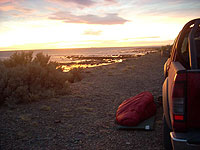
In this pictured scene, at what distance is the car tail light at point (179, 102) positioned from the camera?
233 centimetres

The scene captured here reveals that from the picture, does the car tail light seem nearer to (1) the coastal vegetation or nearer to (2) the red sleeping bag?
(2) the red sleeping bag

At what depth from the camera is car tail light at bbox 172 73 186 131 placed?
2332 millimetres

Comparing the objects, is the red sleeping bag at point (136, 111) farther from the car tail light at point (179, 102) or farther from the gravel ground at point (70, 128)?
the car tail light at point (179, 102)

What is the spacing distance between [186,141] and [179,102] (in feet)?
1.48

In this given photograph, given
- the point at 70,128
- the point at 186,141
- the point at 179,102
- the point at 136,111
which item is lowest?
the point at 70,128

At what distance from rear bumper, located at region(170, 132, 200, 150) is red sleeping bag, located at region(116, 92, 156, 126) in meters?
2.40

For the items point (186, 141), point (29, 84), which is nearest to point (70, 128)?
point (186, 141)

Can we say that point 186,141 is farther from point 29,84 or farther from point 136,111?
point 29,84

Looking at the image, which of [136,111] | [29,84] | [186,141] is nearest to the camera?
[186,141]

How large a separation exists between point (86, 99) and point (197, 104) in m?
5.59

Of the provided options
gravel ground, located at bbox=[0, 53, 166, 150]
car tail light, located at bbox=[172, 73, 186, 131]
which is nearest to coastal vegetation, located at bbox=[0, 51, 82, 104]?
gravel ground, located at bbox=[0, 53, 166, 150]

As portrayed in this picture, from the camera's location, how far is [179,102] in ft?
7.78

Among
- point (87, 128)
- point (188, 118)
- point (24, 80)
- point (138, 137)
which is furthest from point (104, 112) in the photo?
point (188, 118)

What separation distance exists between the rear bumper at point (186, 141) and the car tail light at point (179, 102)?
0.30 feet
